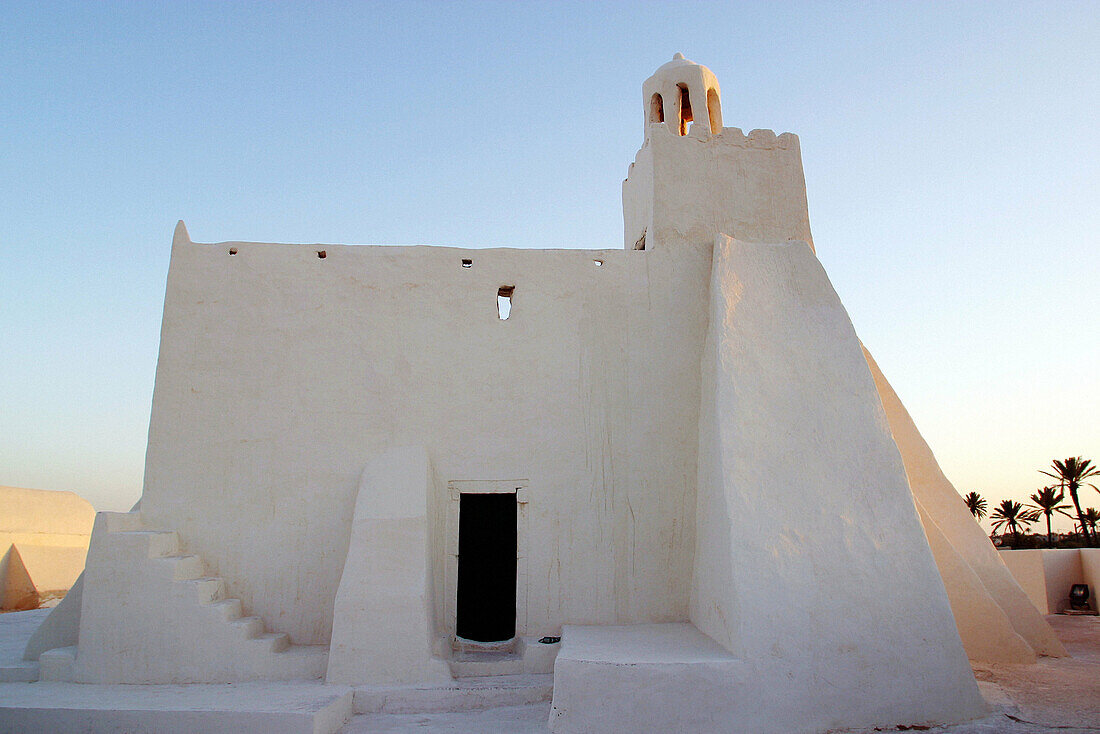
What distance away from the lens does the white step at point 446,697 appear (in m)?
6.15

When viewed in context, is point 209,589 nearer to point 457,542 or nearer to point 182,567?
point 182,567

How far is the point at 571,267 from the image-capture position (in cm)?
847

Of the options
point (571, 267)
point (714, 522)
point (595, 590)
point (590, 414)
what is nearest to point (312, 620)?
Result: point (595, 590)

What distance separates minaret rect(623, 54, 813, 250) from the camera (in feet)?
29.6

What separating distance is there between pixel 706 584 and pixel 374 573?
3.17 metres

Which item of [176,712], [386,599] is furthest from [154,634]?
[386,599]

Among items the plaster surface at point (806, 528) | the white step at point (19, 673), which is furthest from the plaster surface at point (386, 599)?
the white step at point (19, 673)

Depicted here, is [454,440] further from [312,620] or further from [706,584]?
[706,584]

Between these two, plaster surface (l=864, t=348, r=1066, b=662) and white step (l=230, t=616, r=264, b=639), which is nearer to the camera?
white step (l=230, t=616, r=264, b=639)

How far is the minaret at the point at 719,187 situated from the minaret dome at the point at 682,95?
0.89 m

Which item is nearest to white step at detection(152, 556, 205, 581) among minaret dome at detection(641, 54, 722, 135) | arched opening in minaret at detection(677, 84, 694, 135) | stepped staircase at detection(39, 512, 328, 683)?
stepped staircase at detection(39, 512, 328, 683)

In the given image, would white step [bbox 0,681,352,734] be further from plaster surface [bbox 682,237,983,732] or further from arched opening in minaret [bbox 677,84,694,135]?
arched opening in minaret [bbox 677,84,694,135]

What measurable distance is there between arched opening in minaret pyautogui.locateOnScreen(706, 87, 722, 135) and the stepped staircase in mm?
8803

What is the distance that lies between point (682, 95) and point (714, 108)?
0.52 m
